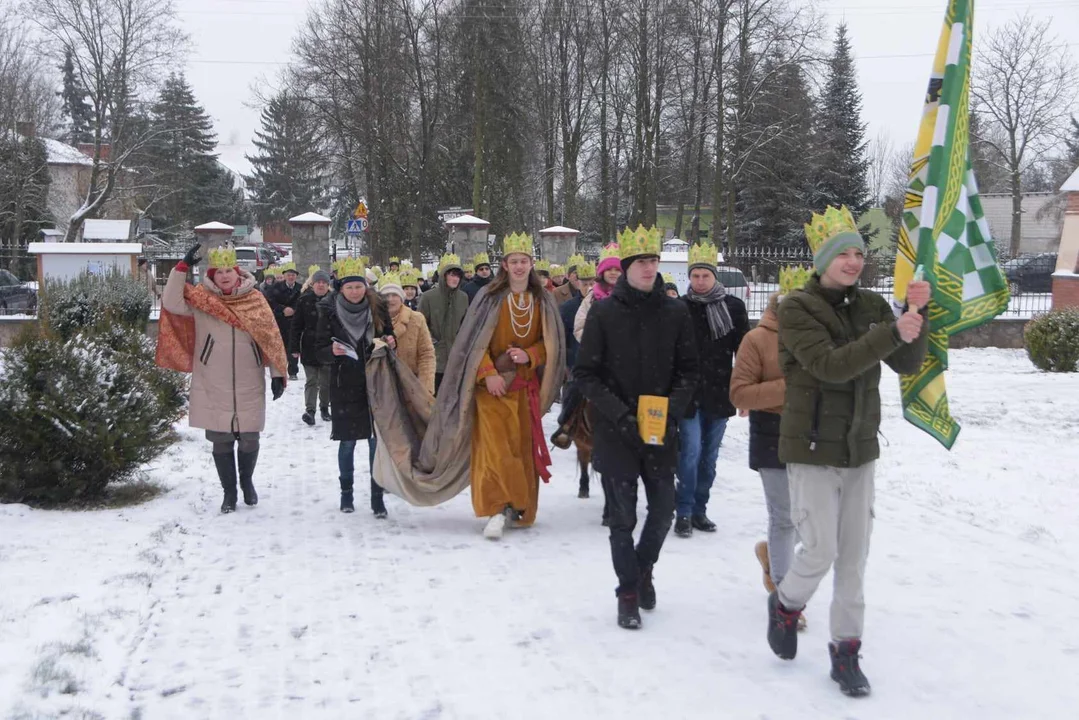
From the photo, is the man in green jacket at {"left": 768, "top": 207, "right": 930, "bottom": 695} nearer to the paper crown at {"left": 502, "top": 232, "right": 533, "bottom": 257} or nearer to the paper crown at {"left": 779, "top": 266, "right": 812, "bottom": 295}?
the paper crown at {"left": 779, "top": 266, "right": 812, "bottom": 295}

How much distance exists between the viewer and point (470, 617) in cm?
536

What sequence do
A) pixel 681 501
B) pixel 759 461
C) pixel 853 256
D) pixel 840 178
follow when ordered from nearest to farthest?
pixel 853 256 → pixel 759 461 → pixel 681 501 → pixel 840 178

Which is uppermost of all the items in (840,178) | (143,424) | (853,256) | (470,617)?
(840,178)

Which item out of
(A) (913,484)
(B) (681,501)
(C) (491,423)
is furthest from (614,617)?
(A) (913,484)

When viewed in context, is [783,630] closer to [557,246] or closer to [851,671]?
[851,671]

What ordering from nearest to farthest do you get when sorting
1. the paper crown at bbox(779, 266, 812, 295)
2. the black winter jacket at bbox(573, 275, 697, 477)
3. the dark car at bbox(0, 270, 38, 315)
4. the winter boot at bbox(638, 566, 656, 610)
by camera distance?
the black winter jacket at bbox(573, 275, 697, 477) < the winter boot at bbox(638, 566, 656, 610) < the paper crown at bbox(779, 266, 812, 295) < the dark car at bbox(0, 270, 38, 315)

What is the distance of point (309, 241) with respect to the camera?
76.3 ft

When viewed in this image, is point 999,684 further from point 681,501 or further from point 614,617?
point 681,501

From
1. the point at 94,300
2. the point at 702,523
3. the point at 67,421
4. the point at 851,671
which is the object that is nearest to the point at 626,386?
the point at 851,671

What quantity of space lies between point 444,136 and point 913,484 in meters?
36.5

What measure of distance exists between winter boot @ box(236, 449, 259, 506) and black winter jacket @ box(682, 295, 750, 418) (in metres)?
3.54

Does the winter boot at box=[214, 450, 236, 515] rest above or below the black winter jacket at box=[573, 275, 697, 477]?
below

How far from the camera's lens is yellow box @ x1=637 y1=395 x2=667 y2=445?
16.1ft

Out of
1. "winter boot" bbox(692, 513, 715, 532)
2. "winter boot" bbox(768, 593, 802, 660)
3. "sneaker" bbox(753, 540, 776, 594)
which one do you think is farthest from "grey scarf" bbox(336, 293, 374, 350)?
"winter boot" bbox(768, 593, 802, 660)
